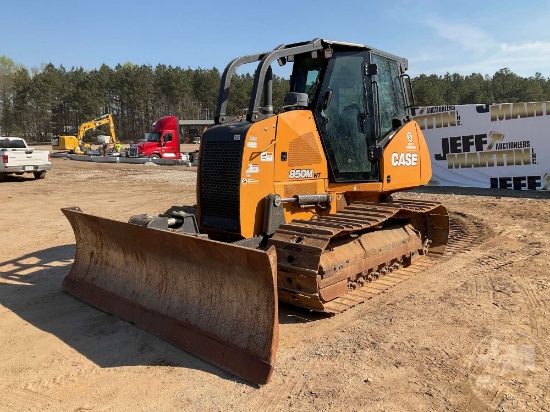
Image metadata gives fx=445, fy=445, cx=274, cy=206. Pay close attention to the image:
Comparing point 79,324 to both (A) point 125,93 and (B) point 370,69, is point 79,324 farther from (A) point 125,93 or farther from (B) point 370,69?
(A) point 125,93

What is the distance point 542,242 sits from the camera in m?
7.73

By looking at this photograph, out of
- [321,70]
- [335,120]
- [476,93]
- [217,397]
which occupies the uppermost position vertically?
[476,93]

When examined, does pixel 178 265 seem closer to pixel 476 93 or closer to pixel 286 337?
pixel 286 337

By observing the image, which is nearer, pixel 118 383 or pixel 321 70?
pixel 118 383

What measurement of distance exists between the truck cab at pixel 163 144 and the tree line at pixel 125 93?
34.2 m

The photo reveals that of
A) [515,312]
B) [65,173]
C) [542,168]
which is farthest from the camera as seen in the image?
[65,173]

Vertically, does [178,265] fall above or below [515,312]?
above

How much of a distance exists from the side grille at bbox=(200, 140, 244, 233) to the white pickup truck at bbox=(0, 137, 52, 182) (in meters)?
15.9

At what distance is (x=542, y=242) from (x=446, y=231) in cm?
209

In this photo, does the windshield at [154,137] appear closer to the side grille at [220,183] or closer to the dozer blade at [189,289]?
the dozer blade at [189,289]

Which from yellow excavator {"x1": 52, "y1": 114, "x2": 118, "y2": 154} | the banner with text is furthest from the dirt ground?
yellow excavator {"x1": 52, "y1": 114, "x2": 118, "y2": 154}

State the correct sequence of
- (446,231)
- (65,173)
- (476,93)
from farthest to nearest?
(476,93)
(65,173)
(446,231)

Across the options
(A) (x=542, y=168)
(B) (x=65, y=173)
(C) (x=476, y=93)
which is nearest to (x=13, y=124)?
(B) (x=65, y=173)

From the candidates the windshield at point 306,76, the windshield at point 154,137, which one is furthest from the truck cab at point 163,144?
the windshield at point 306,76
